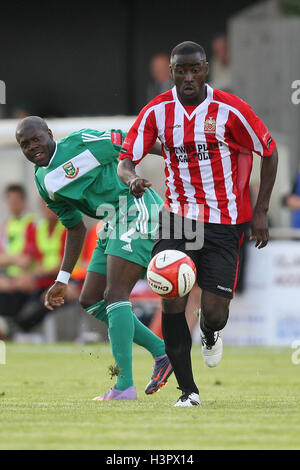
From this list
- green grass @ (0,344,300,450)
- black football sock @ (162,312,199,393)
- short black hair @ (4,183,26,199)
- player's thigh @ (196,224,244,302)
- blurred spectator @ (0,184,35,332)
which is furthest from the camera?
short black hair @ (4,183,26,199)

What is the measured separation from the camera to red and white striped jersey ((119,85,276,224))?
7.41 m

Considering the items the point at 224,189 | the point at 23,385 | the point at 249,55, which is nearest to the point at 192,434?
the point at 224,189

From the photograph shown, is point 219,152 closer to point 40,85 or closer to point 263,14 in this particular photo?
point 263,14

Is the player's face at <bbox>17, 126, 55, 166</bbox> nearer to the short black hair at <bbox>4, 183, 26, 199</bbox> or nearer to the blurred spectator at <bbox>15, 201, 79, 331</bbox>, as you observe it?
the blurred spectator at <bbox>15, 201, 79, 331</bbox>

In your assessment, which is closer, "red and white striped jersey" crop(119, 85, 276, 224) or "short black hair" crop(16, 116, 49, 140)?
"red and white striped jersey" crop(119, 85, 276, 224)

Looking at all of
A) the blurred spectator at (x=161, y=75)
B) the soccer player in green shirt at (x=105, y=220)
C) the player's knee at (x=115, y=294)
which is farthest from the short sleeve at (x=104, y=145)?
the blurred spectator at (x=161, y=75)

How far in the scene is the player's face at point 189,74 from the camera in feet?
23.6

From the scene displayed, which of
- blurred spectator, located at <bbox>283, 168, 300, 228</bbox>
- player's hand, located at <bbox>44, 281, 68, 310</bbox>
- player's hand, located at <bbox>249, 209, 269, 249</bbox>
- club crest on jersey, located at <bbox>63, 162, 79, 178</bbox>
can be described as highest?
club crest on jersey, located at <bbox>63, 162, 79, 178</bbox>

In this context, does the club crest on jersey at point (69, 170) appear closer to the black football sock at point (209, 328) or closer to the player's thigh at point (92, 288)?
the player's thigh at point (92, 288)

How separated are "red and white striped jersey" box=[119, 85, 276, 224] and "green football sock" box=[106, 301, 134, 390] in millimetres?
855

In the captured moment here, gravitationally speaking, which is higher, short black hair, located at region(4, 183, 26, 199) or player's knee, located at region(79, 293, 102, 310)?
player's knee, located at region(79, 293, 102, 310)

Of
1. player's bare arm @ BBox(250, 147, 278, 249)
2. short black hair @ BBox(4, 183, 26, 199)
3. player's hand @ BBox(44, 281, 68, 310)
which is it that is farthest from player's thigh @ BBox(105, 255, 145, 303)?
short black hair @ BBox(4, 183, 26, 199)

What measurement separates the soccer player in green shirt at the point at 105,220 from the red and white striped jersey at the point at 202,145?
0.63m

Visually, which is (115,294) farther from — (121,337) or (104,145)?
(104,145)
